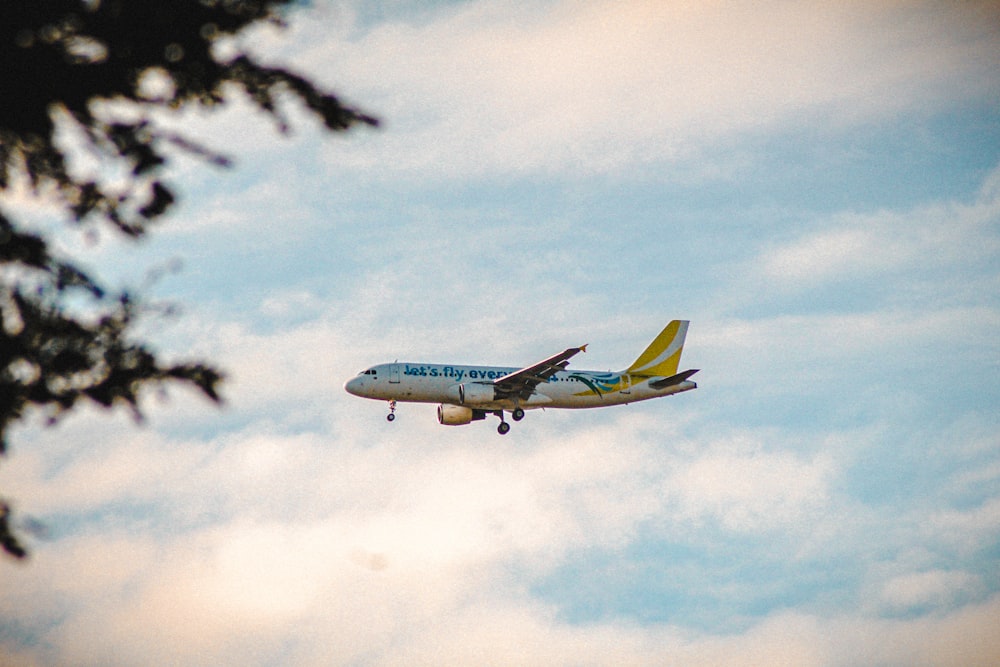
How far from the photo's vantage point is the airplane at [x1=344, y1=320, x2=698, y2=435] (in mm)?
71688

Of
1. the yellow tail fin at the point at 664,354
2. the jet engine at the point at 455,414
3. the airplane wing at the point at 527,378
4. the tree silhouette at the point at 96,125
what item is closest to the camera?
the tree silhouette at the point at 96,125

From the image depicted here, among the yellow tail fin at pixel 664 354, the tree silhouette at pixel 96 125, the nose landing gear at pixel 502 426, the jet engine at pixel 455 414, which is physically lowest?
the tree silhouette at pixel 96 125

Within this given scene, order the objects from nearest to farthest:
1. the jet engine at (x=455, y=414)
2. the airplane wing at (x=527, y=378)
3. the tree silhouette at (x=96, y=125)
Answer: the tree silhouette at (x=96, y=125) < the airplane wing at (x=527, y=378) < the jet engine at (x=455, y=414)

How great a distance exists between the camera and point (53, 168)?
12.7 metres

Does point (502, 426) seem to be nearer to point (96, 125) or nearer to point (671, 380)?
point (671, 380)

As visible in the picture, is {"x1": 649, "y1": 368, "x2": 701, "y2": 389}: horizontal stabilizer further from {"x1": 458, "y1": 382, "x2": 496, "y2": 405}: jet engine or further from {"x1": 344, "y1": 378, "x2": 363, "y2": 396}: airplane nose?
{"x1": 344, "y1": 378, "x2": 363, "y2": 396}: airplane nose

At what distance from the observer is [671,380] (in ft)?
257

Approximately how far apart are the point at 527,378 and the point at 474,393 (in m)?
3.77

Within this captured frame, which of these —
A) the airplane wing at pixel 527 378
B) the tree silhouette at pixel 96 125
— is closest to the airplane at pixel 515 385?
the airplane wing at pixel 527 378

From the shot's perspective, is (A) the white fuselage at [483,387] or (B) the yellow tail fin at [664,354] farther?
(B) the yellow tail fin at [664,354]

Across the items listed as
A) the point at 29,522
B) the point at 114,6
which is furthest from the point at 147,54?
the point at 29,522

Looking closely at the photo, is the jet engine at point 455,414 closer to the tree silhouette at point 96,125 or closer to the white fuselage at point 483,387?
the white fuselage at point 483,387

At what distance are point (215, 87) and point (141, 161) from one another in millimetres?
1586

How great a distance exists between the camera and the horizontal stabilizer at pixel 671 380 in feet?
249
